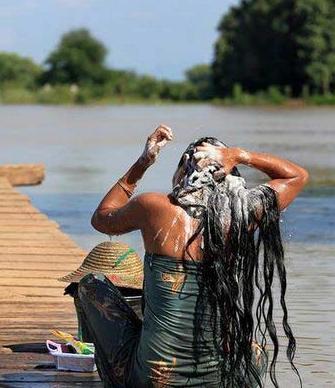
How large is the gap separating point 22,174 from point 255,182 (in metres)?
4.88

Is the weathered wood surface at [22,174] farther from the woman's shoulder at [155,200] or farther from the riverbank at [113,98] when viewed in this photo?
the riverbank at [113,98]

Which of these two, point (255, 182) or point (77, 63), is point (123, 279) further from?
point (77, 63)

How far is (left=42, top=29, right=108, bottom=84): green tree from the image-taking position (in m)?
114

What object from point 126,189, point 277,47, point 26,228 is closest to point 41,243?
point 26,228

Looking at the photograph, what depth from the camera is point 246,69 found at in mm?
88938

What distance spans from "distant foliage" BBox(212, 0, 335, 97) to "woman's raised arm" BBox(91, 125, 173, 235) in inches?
3014

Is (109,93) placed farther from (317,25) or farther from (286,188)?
(286,188)

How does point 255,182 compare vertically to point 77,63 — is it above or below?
above

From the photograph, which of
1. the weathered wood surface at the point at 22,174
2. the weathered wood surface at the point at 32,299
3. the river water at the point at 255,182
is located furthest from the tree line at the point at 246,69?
the weathered wood surface at the point at 32,299

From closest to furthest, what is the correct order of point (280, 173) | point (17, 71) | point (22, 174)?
point (280, 173), point (22, 174), point (17, 71)

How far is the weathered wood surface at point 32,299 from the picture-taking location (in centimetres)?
540

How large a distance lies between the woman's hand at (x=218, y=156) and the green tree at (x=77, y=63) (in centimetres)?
10861

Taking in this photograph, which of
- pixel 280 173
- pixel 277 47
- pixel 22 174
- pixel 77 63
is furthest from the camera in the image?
pixel 77 63

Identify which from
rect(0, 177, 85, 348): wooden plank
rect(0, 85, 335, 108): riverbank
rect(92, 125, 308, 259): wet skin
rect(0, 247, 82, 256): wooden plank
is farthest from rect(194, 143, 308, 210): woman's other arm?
rect(0, 85, 335, 108): riverbank
